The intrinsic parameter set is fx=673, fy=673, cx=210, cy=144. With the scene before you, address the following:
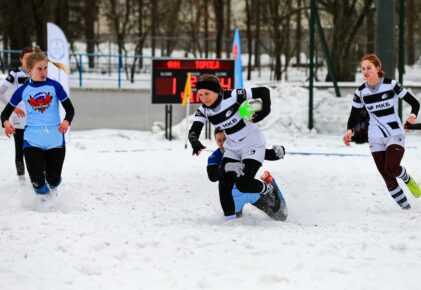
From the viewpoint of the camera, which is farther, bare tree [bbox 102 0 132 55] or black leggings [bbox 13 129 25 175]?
bare tree [bbox 102 0 132 55]

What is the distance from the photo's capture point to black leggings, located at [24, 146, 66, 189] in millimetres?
6953

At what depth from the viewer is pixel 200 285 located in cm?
420

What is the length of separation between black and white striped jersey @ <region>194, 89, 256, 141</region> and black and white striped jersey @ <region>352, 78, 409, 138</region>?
154cm

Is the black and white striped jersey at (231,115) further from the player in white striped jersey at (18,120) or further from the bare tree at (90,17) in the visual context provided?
the bare tree at (90,17)

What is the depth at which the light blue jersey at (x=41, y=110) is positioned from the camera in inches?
276

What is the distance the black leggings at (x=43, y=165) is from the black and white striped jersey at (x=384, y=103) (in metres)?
3.32

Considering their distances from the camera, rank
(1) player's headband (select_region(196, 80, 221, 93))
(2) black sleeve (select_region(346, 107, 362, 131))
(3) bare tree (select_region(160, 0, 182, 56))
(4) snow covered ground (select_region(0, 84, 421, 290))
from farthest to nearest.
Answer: (3) bare tree (select_region(160, 0, 182, 56))
(2) black sleeve (select_region(346, 107, 362, 131))
(1) player's headband (select_region(196, 80, 221, 93))
(4) snow covered ground (select_region(0, 84, 421, 290))

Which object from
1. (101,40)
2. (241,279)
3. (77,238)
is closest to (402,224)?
(241,279)

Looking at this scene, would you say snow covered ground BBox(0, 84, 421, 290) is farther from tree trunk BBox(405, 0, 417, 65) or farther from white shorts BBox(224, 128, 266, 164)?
tree trunk BBox(405, 0, 417, 65)

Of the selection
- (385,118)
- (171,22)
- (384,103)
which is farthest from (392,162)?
(171,22)

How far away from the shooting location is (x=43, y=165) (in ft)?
23.1

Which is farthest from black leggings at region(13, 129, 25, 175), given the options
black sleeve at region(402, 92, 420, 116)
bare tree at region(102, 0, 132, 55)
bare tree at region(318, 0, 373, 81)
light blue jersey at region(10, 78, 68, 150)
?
bare tree at region(102, 0, 132, 55)

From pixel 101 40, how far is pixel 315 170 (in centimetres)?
3137

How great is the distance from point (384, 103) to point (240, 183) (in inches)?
77.1
